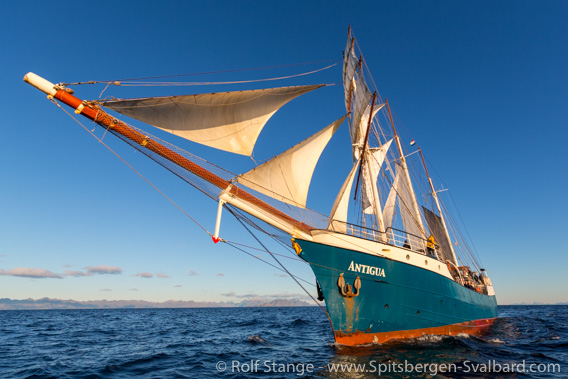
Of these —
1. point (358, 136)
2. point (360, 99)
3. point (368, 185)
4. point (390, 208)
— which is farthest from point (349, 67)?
point (390, 208)

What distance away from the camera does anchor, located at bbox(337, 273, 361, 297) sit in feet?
39.5

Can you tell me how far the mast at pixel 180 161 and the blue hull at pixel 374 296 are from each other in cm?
113

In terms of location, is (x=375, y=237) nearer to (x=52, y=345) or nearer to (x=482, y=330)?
(x=482, y=330)

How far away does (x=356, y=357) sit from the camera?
409 inches

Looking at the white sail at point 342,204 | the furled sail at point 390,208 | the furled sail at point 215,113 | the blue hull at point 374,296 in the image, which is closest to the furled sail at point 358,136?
the white sail at point 342,204

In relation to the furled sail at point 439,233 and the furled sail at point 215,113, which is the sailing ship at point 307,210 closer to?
the furled sail at point 215,113

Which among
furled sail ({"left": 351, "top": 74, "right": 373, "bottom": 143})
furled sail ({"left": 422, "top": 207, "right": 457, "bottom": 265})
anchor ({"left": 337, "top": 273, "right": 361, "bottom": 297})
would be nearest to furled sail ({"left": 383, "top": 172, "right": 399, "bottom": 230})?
furled sail ({"left": 422, "top": 207, "right": 457, "bottom": 265})

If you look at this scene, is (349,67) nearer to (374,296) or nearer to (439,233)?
(374,296)

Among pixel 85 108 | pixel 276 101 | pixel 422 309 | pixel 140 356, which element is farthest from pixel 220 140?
pixel 422 309

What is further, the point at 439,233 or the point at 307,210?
the point at 439,233

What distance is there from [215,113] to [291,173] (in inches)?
171

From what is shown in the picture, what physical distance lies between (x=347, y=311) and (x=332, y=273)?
1624 mm

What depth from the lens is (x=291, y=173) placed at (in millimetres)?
13180

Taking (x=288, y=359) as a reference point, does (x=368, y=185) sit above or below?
above
